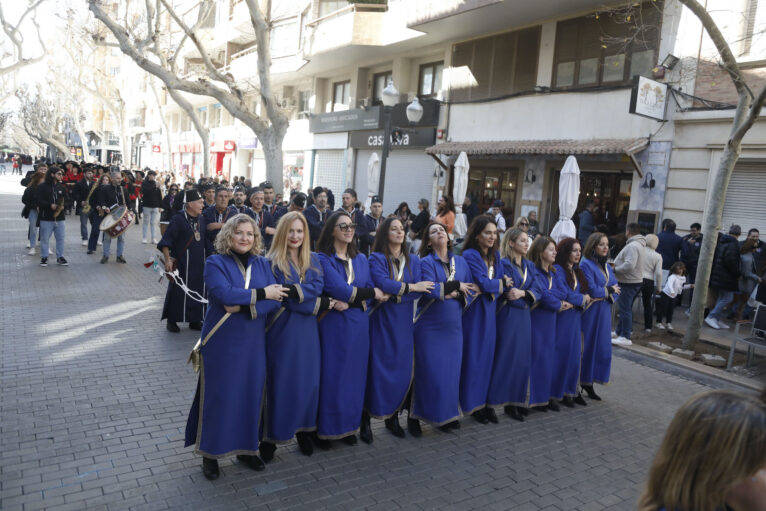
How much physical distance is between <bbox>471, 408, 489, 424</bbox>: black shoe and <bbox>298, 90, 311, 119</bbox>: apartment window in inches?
927

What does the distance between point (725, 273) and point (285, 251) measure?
9.45 meters

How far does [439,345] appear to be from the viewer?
5039 millimetres

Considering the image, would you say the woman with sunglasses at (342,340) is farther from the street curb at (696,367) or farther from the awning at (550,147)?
the awning at (550,147)

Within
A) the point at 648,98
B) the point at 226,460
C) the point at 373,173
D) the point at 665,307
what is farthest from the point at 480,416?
the point at 373,173

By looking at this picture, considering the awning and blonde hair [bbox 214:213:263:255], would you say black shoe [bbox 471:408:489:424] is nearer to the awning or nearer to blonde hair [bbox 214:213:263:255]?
blonde hair [bbox 214:213:263:255]

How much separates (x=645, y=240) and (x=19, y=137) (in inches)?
4304

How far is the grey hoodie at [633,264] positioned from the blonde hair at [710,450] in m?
8.05

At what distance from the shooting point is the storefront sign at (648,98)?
37.9 feet

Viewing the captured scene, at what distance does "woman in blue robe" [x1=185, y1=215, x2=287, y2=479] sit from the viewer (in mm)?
3982

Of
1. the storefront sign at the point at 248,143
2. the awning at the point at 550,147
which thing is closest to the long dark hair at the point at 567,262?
the awning at the point at 550,147

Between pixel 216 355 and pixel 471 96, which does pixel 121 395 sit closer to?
pixel 216 355

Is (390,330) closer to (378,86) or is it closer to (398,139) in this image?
(398,139)

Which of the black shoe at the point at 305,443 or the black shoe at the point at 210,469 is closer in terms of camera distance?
the black shoe at the point at 210,469

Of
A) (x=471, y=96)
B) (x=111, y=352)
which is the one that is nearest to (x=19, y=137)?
(x=471, y=96)
